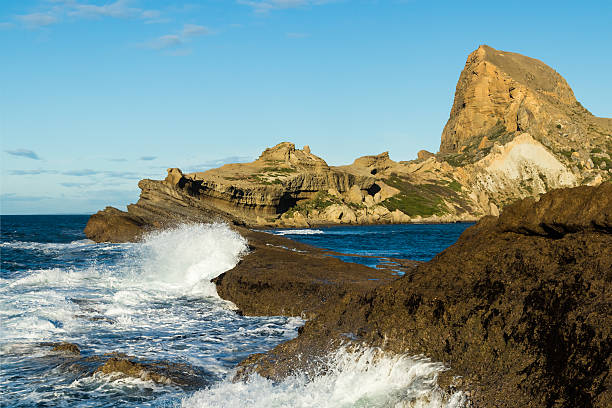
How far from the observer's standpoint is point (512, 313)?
5.13m

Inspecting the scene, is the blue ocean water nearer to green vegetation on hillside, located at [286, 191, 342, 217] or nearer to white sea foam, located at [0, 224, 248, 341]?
white sea foam, located at [0, 224, 248, 341]

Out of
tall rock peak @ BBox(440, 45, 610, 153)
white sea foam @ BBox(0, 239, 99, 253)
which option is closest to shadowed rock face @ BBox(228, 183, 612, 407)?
white sea foam @ BBox(0, 239, 99, 253)

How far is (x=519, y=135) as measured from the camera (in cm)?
15312

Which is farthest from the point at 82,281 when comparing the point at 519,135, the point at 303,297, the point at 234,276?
the point at 519,135

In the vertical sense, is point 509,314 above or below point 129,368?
above

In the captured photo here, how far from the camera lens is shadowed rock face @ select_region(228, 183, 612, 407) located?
425cm

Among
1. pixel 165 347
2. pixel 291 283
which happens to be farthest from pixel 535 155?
pixel 165 347

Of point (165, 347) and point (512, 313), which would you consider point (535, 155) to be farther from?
point (512, 313)

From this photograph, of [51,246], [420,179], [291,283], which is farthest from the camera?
[420,179]

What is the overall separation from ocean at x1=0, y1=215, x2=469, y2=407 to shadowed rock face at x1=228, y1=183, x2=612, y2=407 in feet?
1.26

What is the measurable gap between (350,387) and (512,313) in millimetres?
2077

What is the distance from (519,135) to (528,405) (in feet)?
539

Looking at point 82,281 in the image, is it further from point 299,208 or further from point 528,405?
point 299,208

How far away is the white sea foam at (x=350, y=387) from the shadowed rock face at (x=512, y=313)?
21cm
